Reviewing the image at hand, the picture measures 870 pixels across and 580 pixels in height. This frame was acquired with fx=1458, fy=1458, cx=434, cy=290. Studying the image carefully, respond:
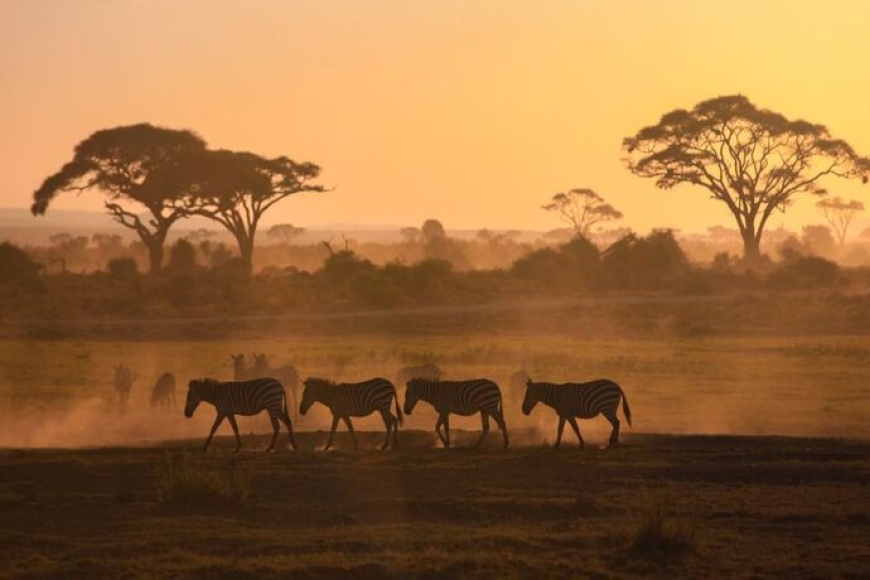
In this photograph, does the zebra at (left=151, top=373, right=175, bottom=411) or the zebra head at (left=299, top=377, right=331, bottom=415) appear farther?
the zebra at (left=151, top=373, right=175, bottom=411)

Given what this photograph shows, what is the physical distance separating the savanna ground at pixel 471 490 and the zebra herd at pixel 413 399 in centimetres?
56

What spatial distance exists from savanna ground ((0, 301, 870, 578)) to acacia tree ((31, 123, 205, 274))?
36.6 meters

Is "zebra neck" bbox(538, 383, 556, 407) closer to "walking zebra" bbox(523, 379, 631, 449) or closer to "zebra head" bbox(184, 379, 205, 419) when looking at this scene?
"walking zebra" bbox(523, 379, 631, 449)

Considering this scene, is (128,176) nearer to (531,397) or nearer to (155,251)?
(155,251)

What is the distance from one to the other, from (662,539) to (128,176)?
204ft

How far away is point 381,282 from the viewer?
56.9m

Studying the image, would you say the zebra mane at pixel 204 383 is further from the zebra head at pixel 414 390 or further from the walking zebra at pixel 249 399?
the zebra head at pixel 414 390

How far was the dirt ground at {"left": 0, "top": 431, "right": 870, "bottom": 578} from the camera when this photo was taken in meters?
13.3

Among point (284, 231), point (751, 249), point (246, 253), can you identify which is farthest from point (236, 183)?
point (284, 231)

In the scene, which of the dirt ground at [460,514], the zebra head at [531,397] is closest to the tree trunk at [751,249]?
the dirt ground at [460,514]

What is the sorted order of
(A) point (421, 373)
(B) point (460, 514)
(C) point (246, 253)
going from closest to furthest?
(B) point (460, 514) < (A) point (421, 373) < (C) point (246, 253)

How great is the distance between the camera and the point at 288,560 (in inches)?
528

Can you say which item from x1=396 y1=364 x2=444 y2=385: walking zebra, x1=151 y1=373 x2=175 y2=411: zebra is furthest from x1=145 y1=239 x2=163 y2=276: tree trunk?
x1=396 y1=364 x2=444 y2=385: walking zebra

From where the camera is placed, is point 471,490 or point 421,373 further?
point 421,373
